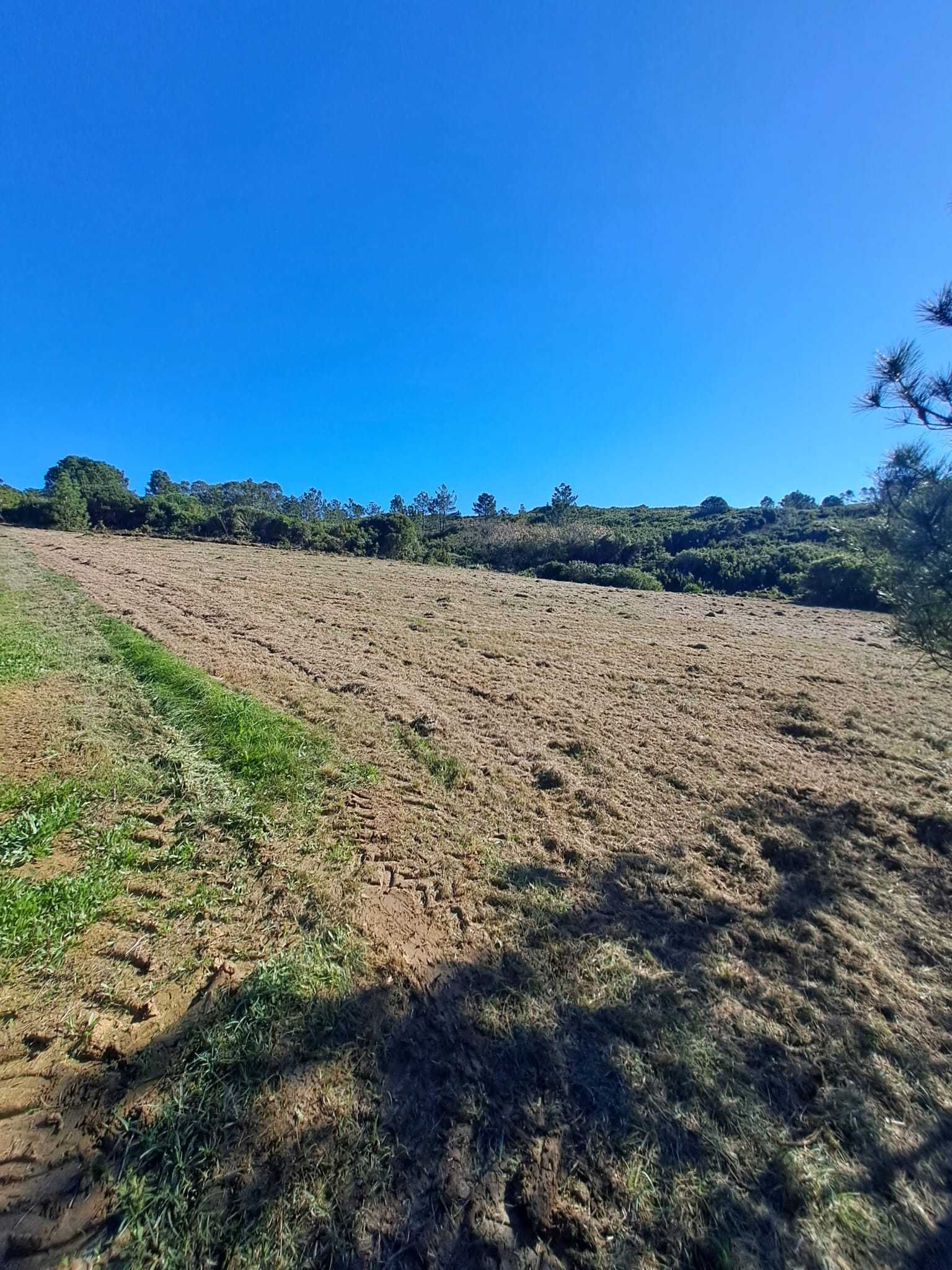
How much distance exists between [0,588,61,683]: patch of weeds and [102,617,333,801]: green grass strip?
108 cm

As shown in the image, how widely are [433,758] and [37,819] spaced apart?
3.44 meters

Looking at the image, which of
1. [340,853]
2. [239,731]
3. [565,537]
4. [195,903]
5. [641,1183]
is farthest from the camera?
[565,537]

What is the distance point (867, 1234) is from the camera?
186 cm

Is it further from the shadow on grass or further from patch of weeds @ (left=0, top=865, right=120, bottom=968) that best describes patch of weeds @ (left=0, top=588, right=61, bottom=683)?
the shadow on grass

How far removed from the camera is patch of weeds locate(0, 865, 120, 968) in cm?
267

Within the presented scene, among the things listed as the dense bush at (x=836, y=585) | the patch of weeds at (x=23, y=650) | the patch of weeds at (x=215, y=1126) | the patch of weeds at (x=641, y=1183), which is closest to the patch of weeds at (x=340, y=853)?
the patch of weeds at (x=215, y=1126)

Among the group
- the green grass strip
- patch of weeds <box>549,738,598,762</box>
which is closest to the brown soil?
the green grass strip

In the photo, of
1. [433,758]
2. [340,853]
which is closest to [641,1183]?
[340,853]

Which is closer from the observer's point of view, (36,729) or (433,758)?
(36,729)

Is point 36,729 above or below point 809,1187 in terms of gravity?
above

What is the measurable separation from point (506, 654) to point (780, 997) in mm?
8403

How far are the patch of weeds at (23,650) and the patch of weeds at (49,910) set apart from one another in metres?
4.48

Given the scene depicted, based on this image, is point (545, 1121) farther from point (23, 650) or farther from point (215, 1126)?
point (23, 650)

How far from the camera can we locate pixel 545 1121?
212 cm
